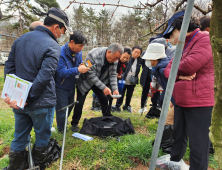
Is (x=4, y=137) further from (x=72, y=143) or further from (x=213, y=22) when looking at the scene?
(x=213, y=22)

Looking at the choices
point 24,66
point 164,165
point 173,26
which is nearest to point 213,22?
point 173,26

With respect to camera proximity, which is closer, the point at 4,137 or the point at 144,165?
the point at 144,165

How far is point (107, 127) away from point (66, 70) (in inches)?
50.8

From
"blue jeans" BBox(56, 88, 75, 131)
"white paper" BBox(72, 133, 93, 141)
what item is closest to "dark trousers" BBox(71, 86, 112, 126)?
"blue jeans" BBox(56, 88, 75, 131)

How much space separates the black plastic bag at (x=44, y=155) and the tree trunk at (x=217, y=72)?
6.42 feet

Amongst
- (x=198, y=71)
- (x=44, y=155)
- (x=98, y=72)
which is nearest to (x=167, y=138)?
(x=198, y=71)

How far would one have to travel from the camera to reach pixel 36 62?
162 cm

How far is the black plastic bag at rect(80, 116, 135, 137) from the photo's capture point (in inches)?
108

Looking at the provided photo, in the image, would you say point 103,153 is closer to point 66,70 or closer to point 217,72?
point 66,70

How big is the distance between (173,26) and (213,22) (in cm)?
85

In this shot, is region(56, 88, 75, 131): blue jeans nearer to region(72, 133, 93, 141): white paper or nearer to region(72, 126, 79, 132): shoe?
region(72, 126, 79, 132): shoe

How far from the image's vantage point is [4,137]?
9.05 ft

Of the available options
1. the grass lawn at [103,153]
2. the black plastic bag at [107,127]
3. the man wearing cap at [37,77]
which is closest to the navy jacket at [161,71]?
the grass lawn at [103,153]

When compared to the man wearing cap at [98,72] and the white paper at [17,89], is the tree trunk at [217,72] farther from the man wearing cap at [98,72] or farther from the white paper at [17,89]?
the man wearing cap at [98,72]
